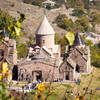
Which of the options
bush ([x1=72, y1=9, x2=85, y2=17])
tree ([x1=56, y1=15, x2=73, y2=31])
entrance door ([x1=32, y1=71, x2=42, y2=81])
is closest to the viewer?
entrance door ([x1=32, y1=71, x2=42, y2=81])

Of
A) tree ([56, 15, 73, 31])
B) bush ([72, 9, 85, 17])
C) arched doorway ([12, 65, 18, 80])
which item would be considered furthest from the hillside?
arched doorway ([12, 65, 18, 80])

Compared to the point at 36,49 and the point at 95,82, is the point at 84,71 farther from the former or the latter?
the point at 36,49

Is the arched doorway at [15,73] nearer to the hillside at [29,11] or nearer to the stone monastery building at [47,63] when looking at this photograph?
the stone monastery building at [47,63]

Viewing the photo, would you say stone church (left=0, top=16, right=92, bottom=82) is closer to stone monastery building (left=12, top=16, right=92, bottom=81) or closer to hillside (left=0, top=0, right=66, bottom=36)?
stone monastery building (left=12, top=16, right=92, bottom=81)

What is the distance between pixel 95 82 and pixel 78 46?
393 centimetres

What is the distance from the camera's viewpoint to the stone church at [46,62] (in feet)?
66.0

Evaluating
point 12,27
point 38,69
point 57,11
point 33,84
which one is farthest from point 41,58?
point 57,11

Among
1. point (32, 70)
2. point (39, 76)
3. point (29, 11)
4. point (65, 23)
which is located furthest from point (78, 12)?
point (32, 70)

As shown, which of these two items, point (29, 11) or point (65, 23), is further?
point (29, 11)

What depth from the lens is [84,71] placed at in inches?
932

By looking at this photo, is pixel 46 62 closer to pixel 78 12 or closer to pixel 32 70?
pixel 32 70

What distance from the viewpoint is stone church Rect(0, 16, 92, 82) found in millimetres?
20109

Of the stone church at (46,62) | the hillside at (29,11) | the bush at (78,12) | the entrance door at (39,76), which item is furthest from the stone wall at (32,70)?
the bush at (78,12)

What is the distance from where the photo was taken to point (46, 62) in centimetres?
1989
